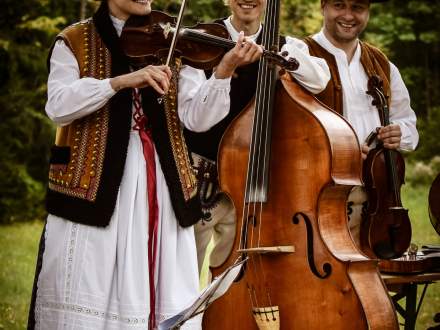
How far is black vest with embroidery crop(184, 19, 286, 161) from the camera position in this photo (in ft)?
13.2

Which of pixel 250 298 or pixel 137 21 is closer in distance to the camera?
pixel 137 21

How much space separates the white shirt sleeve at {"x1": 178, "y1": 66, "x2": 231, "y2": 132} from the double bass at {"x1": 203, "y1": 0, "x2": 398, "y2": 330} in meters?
0.28

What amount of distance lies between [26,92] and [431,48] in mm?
10830

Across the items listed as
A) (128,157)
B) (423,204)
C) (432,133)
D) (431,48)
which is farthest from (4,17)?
(431,48)

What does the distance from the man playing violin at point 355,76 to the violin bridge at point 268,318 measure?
0.98m

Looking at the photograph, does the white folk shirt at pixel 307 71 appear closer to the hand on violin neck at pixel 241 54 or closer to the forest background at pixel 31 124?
the hand on violin neck at pixel 241 54

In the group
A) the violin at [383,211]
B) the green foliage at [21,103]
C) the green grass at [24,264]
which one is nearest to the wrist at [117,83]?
the violin at [383,211]

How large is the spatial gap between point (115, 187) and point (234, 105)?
1.06 metres

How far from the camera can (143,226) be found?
3193 mm

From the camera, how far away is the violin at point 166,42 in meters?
3.21

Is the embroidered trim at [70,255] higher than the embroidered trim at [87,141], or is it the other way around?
the embroidered trim at [87,141]

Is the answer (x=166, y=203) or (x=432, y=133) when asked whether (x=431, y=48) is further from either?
(x=166, y=203)

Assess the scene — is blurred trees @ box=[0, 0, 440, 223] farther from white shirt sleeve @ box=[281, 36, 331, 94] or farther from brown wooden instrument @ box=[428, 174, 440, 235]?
brown wooden instrument @ box=[428, 174, 440, 235]

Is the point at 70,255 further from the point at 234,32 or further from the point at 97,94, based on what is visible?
the point at 234,32
